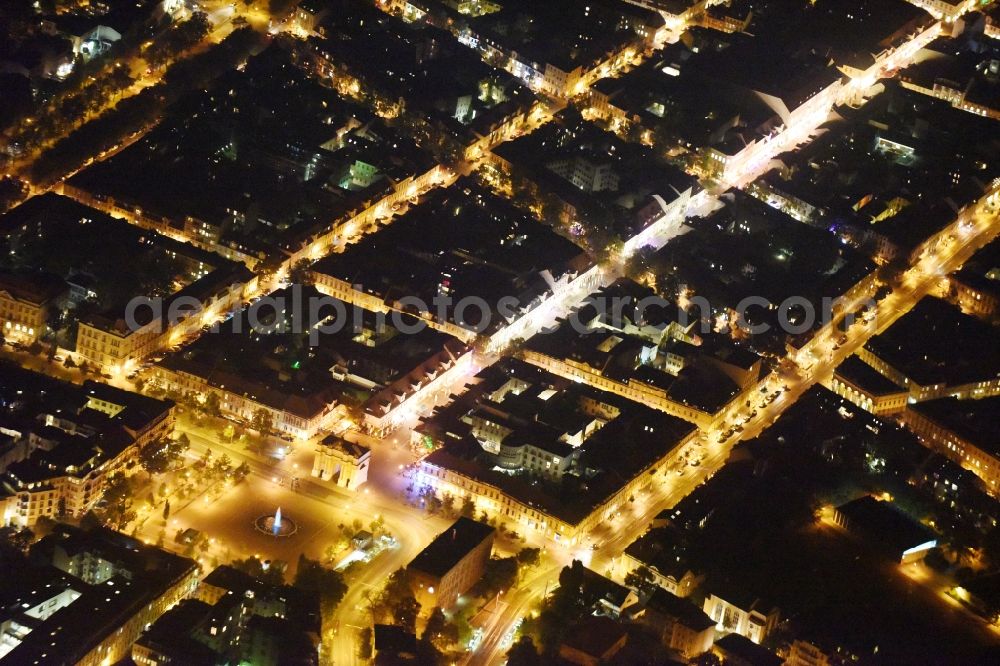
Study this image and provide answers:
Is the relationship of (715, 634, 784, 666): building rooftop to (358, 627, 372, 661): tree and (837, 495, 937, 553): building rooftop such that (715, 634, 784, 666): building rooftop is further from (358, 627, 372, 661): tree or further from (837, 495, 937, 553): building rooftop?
(358, 627, 372, 661): tree

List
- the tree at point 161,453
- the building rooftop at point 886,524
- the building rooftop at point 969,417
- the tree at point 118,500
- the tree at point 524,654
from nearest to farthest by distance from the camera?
the tree at point 524,654
the tree at point 118,500
the tree at point 161,453
the building rooftop at point 886,524
the building rooftop at point 969,417

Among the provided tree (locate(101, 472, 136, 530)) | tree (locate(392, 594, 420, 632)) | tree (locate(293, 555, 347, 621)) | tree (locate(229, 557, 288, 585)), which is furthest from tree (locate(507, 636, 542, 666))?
tree (locate(101, 472, 136, 530))

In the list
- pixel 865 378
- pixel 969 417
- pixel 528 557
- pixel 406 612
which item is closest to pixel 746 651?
pixel 528 557

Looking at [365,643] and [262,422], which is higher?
[262,422]

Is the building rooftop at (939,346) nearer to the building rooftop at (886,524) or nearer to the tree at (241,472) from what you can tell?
the building rooftop at (886,524)

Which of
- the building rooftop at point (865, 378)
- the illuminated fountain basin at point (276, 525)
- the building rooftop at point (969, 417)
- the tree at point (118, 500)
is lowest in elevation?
the tree at point (118, 500)

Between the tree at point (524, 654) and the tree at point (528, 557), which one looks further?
the tree at point (528, 557)

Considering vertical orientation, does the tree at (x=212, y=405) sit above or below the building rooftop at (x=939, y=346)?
below

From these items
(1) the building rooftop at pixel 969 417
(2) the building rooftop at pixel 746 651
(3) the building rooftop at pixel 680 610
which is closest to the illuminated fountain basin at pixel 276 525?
(3) the building rooftop at pixel 680 610

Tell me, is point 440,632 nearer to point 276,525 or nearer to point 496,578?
point 496,578
